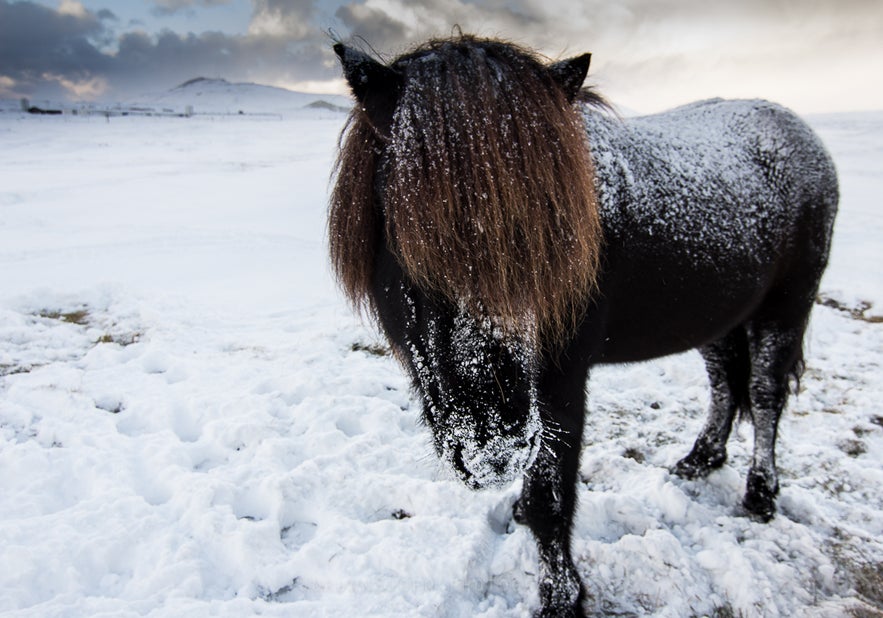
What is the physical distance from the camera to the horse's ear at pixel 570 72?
1427 mm

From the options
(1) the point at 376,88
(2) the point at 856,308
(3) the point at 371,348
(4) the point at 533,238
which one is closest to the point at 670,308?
(4) the point at 533,238

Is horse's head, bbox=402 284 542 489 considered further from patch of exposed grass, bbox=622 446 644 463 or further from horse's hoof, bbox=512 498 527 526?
patch of exposed grass, bbox=622 446 644 463

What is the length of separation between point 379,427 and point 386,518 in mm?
761

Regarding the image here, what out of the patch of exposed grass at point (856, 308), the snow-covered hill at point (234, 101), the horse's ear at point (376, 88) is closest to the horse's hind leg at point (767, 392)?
the horse's ear at point (376, 88)

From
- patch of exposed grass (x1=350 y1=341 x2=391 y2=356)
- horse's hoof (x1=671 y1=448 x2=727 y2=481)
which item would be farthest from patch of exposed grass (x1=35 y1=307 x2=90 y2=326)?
horse's hoof (x1=671 y1=448 x2=727 y2=481)

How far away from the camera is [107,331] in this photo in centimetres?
441

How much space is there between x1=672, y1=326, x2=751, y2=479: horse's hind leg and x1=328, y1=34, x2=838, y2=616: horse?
65 cm

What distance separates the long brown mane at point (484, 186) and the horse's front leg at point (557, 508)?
23.6 inches

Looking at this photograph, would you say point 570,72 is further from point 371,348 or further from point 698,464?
point 371,348

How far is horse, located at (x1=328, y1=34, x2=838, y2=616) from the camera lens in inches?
51.7

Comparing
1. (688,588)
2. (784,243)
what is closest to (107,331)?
(688,588)

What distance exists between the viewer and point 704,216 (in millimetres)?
2020

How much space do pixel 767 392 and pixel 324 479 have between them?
8.04 feet

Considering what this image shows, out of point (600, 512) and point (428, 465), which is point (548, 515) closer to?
point (600, 512)
